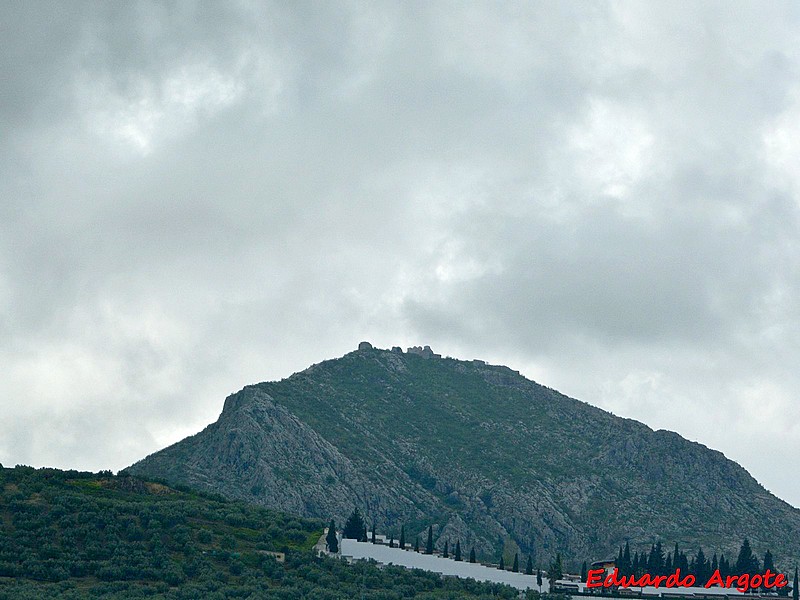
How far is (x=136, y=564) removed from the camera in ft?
411

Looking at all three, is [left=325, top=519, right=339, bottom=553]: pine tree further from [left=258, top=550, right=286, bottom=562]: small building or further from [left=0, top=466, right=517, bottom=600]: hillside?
[left=258, top=550, right=286, bottom=562]: small building

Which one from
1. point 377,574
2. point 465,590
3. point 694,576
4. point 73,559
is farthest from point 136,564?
point 694,576

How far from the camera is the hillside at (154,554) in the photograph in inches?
4715

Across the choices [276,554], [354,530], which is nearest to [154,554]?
[276,554]

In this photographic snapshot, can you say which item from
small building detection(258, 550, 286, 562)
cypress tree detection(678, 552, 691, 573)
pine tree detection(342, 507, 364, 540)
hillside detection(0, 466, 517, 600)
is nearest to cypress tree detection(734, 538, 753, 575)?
cypress tree detection(678, 552, 691, 573)

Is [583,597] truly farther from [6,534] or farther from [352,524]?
[6,534]

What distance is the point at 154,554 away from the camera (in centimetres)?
12925

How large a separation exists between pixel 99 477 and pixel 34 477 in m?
11.5

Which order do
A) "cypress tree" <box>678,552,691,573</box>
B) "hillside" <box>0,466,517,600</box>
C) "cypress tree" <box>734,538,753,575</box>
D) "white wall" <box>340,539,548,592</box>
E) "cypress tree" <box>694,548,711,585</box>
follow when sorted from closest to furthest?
"hillside" <box>0,466,517,600</box>, "white wall" <box>340,539,548,592</box>, "cypress tree" <box>694,548,711,585</box>, "cypress tree" <box>678,552,691,573</box>, "cypress tree" <box>734,538,753,575</box>

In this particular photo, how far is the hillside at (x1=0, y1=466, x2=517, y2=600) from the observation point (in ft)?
393

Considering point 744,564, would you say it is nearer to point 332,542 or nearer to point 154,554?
point 332,542

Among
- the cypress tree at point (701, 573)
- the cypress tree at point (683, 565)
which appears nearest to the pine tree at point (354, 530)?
the cypress tree at point (683, 565)

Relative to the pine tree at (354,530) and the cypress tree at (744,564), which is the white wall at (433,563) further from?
the cypress tree at (744,564)

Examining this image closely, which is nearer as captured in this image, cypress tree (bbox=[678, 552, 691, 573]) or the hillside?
the hillside
